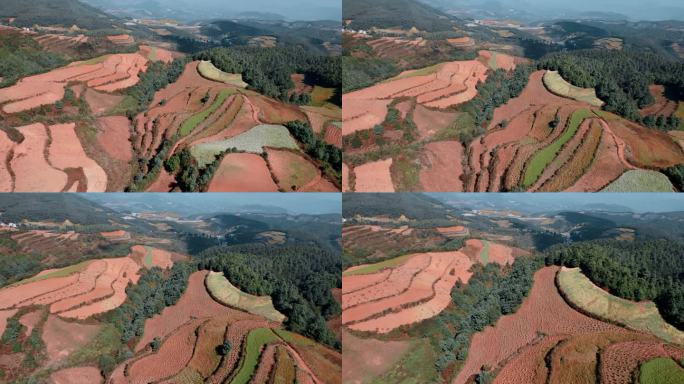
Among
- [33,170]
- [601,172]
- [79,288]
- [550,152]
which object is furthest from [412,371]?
[33,170]

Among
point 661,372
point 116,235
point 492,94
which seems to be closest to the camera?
point 661,372

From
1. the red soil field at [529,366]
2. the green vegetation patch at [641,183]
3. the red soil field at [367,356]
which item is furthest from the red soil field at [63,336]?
the green vegetation patch at [641,183]

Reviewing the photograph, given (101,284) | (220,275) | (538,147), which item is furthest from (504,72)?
(101,284)

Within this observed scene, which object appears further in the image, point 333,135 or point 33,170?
point 333,135

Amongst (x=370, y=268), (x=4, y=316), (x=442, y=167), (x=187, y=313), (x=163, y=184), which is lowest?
(x=187, y=313)

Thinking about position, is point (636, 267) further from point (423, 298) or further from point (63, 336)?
point (63, 336)

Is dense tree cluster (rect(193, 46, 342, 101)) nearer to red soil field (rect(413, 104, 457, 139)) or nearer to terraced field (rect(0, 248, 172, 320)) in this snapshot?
red soil field (rect(413, 104, 457, 139))

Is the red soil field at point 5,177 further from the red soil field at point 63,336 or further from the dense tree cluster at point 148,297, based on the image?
the dense tree cluster at point 148,297
